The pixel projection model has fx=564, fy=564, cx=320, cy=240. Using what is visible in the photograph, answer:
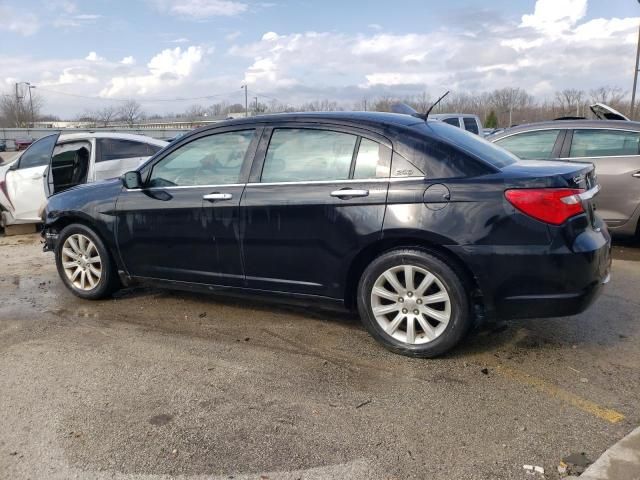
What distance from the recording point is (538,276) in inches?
139

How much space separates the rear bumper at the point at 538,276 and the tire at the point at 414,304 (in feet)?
0.58

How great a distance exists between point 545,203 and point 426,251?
0.80m

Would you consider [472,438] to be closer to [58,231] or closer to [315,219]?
[315,219]

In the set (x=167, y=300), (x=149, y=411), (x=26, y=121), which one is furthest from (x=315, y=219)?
(x=26, y=121)

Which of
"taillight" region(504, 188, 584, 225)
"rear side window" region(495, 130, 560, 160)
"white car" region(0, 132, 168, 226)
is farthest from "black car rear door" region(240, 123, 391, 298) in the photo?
"white car" region(0, 132, 168, 226)

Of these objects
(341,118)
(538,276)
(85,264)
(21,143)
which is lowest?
(85,264)

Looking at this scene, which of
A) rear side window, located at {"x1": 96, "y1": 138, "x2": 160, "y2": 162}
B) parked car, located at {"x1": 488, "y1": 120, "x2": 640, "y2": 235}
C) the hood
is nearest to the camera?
parked car, located at {"x1": 488, "y1": 120, "x2": 640, "y2": 235}

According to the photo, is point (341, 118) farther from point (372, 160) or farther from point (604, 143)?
point (604, 143)

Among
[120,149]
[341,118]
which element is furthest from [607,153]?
[120,149]

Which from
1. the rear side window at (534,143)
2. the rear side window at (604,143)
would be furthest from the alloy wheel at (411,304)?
the rear side window at (604,143)

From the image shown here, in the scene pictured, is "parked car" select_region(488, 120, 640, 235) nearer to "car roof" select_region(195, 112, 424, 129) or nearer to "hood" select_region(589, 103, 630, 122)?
"hood" select_region(589, 103, 630, 122)

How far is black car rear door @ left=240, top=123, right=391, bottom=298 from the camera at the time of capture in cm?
391

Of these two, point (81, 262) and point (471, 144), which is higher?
point (471, 144)

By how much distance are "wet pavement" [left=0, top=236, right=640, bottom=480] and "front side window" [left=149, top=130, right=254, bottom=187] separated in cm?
118
